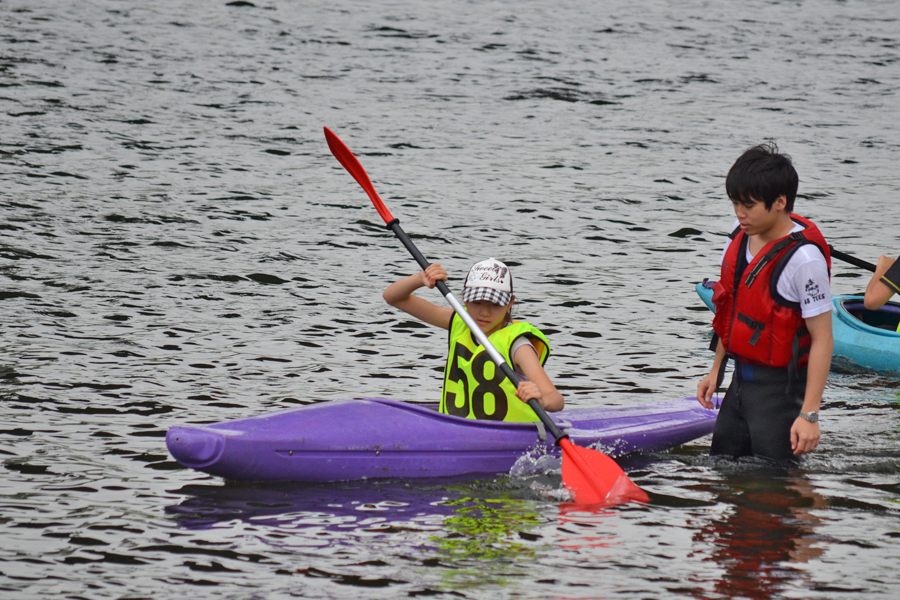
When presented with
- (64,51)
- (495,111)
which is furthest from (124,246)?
(64,51)

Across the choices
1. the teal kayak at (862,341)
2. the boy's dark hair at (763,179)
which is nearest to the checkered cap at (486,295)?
the boy's dark hair at (763,179)

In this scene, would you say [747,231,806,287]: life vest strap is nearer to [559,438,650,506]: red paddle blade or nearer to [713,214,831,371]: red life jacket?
[713,214,831,371]: red life jacket

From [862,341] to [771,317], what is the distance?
3055 millimetres

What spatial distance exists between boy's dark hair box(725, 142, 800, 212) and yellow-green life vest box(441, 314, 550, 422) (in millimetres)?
1133

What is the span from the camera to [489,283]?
458 cm

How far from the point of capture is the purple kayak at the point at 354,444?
14.0 ft

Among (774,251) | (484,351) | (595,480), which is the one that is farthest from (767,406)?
(484,351)

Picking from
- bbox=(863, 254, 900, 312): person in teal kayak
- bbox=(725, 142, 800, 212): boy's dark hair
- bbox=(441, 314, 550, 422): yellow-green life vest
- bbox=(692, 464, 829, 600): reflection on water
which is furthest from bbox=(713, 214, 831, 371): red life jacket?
bbox=(441, 314, 550, 422): yellow-green life vest

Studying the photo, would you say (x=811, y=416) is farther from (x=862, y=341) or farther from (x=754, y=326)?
(x=862, y=341)

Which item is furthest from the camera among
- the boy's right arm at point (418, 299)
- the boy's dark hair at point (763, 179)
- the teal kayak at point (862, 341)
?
the teal kayak at point (862, 341)

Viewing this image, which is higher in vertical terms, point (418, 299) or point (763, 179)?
point (763, 179)

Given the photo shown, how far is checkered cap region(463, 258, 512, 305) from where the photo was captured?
4.57 metres

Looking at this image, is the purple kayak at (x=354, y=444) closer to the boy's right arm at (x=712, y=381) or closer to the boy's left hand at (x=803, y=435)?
the boy's right arm at (x=712, y=381)

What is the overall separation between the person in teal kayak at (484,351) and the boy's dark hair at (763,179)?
3.45 ft
